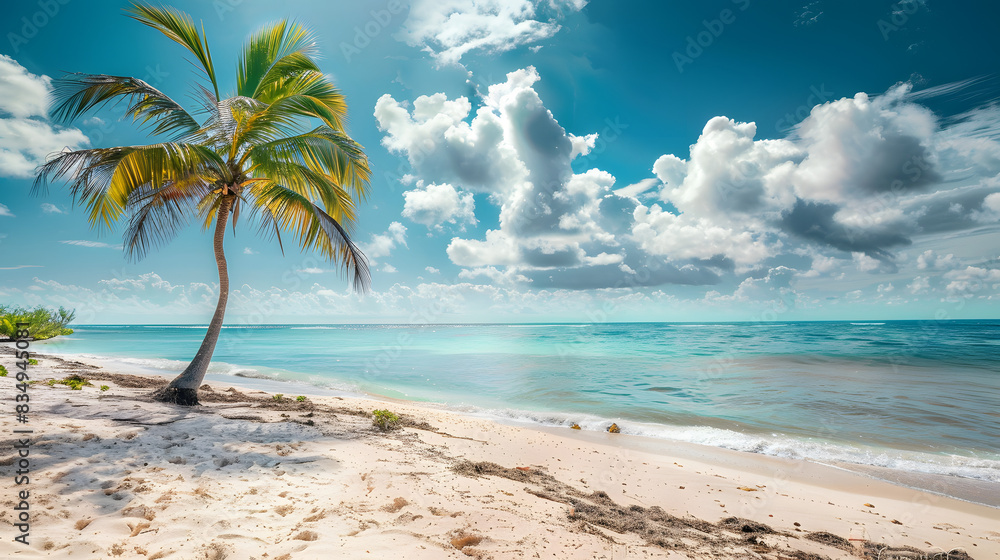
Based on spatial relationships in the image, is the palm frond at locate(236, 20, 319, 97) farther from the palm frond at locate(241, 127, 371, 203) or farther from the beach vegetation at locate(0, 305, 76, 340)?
the beach vegetation at locate(0, 305, 76, 340)

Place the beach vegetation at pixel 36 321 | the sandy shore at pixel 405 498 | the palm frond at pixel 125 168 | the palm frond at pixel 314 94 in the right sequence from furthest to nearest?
the beach vegetation at pixel 36 321, the palm frond at pixel 314 94, the palm frond at pixel 125 168, the sandy shore at pixel 405 498

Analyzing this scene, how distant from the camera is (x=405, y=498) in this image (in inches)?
148

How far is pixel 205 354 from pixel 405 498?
5.73 metres

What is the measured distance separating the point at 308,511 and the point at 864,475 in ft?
26.0

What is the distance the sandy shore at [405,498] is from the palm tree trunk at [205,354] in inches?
14.3

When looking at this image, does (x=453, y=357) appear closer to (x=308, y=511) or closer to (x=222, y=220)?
(x=222, y=220)

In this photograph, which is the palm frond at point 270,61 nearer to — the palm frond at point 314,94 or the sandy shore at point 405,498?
the palm frond at point 314,94

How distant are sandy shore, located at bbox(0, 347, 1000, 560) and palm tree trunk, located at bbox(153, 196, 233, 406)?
1.19ft

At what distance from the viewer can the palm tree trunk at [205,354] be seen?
6953 mm

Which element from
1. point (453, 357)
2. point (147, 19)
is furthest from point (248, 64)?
point (453, 357)

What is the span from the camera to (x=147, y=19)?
7051 mm

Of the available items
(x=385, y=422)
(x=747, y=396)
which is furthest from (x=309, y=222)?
(x=747, y=396)

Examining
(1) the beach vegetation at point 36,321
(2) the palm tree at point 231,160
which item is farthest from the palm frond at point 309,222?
(1) the beach vegetation at point 36,321

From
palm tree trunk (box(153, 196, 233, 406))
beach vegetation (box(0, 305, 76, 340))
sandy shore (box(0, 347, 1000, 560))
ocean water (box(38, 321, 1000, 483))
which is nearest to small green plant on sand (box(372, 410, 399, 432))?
sandy shore (box(0, 347, 1000, 560))
